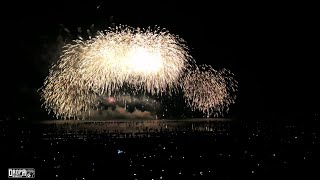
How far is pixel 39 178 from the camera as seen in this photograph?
56.4m

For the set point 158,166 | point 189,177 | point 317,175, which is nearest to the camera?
point 317,175

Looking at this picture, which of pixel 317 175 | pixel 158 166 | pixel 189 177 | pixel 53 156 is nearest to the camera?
pixel 317 175

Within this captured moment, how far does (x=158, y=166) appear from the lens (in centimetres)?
7194

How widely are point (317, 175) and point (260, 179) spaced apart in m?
7.55

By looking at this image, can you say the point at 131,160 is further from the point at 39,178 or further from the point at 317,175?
the point at 317,175

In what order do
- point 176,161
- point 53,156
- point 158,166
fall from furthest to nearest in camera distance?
point 53,156 < point 176,161 < point 158,166

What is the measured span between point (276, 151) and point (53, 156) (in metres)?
48.6

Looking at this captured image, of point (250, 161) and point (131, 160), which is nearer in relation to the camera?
point (250, 161)

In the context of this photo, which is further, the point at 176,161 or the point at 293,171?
the point at 176,161

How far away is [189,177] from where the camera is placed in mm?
59688

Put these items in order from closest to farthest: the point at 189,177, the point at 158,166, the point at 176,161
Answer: the point at 189,177
the point at 158,166
the point at 176,161

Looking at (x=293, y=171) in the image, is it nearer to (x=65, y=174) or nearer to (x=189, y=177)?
(x=189, y=177)

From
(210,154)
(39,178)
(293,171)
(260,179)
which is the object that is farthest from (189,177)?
(210,154)

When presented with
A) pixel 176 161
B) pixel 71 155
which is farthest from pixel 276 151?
pixel 71 155
